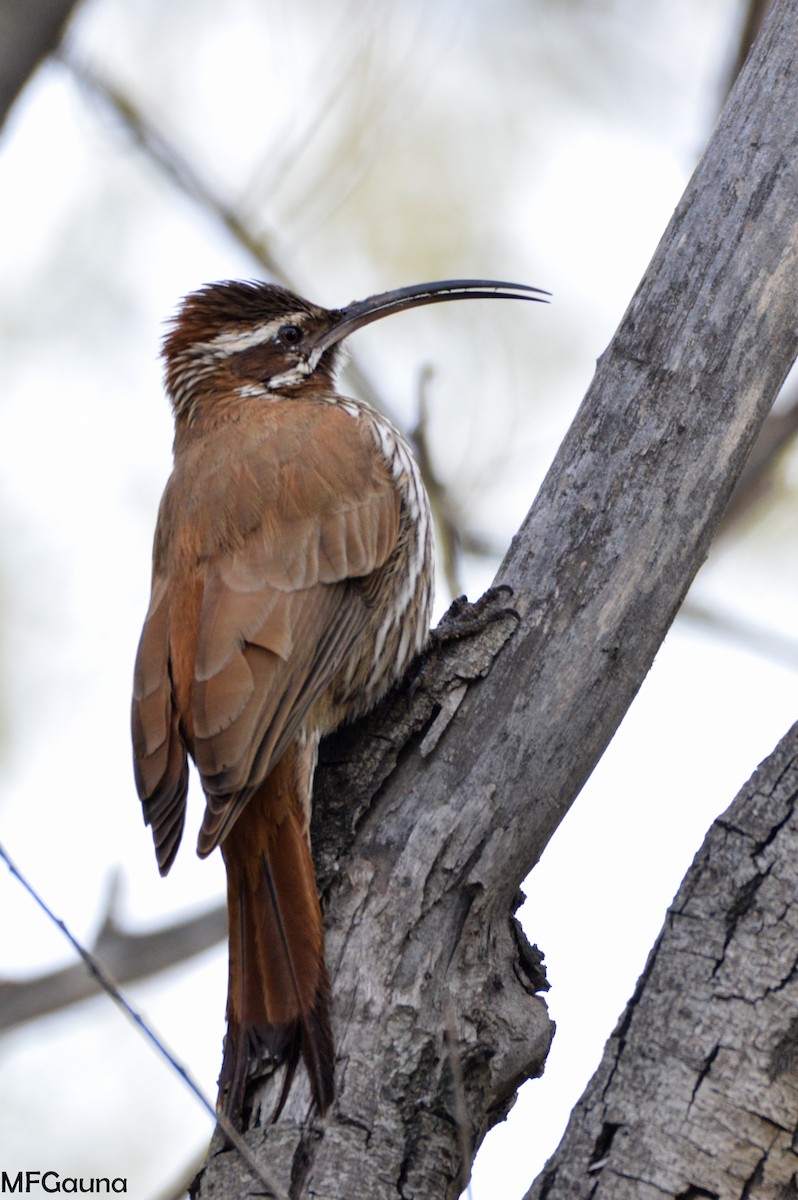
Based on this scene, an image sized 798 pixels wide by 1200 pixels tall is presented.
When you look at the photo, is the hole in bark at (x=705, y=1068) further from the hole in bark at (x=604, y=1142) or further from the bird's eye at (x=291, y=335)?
the bird's eye at (x=291, y=335)

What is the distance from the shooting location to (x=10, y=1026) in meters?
5.19

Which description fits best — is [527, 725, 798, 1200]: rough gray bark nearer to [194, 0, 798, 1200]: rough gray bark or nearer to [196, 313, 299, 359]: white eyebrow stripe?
[194, 0, 798, 1200]: rough gray bark

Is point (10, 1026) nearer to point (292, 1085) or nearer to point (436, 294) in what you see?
point (292, 1085)

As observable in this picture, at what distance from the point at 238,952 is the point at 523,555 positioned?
120cm

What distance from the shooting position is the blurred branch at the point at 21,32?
2729mm

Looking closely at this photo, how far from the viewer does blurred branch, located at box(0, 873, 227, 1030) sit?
523 cm

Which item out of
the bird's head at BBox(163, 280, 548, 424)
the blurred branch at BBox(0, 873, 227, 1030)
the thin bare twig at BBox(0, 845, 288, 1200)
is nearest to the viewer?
the thin bare twig at BBox(0, 845, 288, 1200)

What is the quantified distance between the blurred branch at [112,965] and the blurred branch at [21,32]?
333 centimetres

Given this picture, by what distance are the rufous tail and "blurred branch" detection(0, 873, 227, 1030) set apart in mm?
2020

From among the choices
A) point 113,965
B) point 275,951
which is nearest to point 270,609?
point 275,951

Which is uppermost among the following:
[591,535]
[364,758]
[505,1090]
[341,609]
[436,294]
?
[436,294]

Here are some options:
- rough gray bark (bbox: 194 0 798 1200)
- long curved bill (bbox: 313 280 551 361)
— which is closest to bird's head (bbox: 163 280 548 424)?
long curved bill (bbox: 313 280 551 361)

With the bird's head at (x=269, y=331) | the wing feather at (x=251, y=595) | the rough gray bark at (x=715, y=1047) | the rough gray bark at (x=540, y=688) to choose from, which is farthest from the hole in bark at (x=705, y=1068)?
the bird's head at (x=269, y=331)

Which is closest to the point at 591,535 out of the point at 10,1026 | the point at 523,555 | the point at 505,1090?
the point at 523,555
